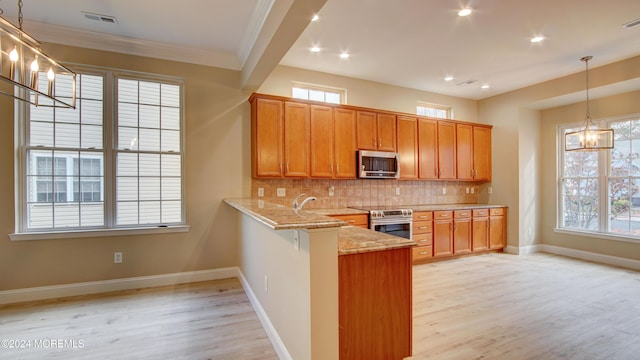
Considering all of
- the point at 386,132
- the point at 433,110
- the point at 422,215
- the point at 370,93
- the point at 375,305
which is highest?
the point at 370,93

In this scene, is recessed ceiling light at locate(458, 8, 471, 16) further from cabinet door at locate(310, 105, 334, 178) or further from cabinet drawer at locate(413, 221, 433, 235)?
cabinet drawer at locate(413, 221, 433, 235)

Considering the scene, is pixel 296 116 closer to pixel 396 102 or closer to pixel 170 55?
pixel 170 55

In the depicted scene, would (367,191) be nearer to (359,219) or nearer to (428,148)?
(359,219)

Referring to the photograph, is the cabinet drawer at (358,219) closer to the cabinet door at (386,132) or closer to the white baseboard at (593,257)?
the cabinet door at (386,132)

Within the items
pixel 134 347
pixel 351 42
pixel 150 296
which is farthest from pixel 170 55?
pixel 134 347

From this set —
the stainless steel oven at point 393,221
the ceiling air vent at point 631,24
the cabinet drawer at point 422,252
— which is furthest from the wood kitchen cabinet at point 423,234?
the ceiling air vent at point 631,24

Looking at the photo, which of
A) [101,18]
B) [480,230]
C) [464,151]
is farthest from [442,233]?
[101,18]

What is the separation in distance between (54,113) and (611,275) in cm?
745

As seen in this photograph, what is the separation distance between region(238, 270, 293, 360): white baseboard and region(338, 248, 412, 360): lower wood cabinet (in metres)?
0.49

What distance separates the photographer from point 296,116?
4156 millimetres

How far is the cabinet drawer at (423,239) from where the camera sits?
4664 mm

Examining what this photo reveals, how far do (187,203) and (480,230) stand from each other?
482 cm

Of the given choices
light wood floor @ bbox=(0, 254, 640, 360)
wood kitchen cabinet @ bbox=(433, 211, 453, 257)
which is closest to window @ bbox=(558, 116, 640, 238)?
light wood floor @ bbox=(0, 254, 640, 360)

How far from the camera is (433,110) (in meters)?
5.86
